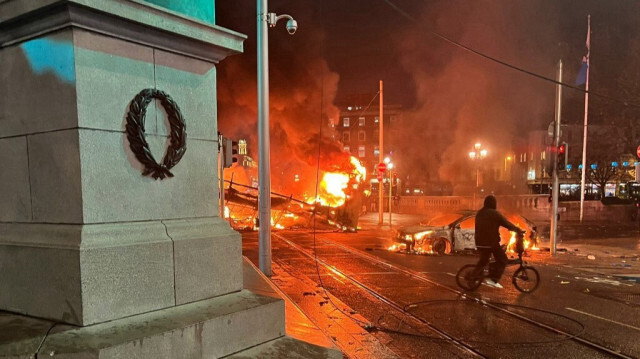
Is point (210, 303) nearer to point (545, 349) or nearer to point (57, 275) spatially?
point (57, 275)

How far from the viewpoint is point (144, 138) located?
3.02 meters

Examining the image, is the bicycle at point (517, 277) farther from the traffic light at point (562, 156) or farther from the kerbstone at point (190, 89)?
the traffic light at point (562, 156)

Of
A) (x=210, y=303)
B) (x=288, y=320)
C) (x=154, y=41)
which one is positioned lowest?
(x=288, y=320)

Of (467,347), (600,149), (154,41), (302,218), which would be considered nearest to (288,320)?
(467,347)

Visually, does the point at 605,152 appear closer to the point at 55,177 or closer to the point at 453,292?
the point at 453,292

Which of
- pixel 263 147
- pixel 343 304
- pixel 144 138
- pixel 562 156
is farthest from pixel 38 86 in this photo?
pixel 562 156

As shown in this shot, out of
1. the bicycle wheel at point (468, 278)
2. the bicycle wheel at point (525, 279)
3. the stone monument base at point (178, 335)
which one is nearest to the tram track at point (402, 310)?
the bicycle wheel at point (468, 278)

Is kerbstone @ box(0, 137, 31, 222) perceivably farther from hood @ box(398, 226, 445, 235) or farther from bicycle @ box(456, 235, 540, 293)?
hood @ box(398, 226, 445, 235)

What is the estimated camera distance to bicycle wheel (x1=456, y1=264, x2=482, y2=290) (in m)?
7.48

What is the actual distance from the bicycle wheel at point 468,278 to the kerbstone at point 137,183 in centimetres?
557

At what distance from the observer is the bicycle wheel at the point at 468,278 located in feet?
24.6

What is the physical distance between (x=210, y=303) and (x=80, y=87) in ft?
5.96

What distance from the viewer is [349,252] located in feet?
41.8

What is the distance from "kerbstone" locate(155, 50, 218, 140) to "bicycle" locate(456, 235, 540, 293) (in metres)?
5.81
